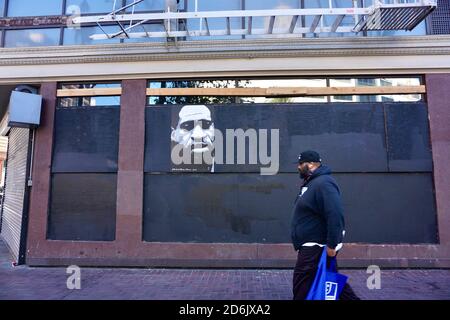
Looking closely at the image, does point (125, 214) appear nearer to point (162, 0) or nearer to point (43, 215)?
point (43, 215)

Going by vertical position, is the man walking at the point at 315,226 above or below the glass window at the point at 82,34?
below

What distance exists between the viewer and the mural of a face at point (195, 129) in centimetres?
812

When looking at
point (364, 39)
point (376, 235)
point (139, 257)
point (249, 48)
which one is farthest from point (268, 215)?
point (364, 39)

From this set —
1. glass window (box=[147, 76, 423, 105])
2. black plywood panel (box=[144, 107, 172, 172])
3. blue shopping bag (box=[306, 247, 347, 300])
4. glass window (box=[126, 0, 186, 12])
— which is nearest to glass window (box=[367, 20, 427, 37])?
glass window (box=[147, 76, 423, 105])

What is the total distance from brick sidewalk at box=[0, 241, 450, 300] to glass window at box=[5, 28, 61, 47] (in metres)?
5.03

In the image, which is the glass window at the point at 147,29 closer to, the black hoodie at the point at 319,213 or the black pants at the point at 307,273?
the black hoodie at the point at 319,213

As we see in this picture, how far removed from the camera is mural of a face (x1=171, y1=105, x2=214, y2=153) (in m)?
8.12

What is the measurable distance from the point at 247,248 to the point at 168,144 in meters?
2.75

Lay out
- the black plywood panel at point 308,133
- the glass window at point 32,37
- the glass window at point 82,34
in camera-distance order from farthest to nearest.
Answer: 1. the glass window at point 32,37
2. the glass window at point 82,34
3. the black plywood panel at point 308,133

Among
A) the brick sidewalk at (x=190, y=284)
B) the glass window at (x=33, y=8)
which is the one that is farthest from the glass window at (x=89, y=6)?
the brick sidewalk at (x=190, y=284)

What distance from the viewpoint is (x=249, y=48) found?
807 centimetres

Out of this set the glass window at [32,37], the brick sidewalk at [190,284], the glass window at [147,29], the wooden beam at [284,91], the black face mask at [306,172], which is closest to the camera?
the black face mask at [306,172]

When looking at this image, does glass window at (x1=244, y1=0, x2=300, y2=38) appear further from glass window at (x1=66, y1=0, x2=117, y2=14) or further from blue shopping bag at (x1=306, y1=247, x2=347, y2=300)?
blue shopping bag at (x1=306, y1=247, x2=347, y2=300)

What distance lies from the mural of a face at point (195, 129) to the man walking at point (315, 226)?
13.0ft
